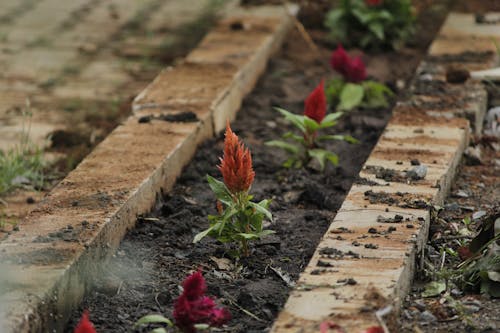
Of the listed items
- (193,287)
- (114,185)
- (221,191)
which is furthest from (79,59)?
(193,287)

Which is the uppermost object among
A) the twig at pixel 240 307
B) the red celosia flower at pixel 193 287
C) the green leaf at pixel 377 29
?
the red celosia flower at pixel 193 287

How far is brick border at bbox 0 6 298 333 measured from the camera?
3.54 metres

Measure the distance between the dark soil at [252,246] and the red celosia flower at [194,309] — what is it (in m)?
0.19

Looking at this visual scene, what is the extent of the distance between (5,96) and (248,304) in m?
3.29

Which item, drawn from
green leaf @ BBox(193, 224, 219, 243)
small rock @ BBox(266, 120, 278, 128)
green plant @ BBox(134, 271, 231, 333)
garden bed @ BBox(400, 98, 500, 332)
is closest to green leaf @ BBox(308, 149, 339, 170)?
garden bed @ BBox(400, 98, 500, 332)

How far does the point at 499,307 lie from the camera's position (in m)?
3.62

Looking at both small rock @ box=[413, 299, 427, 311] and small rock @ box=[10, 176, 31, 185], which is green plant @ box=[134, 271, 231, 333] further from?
small rock @ box=[10, 176, 31, 185]

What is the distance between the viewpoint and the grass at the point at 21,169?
5.15 metres

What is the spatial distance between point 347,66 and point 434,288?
2484 millimetres

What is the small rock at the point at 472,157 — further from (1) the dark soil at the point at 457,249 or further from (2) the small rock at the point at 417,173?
(2) the small rock at the point at 417,173

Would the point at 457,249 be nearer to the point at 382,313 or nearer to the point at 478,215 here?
the point at 478,215

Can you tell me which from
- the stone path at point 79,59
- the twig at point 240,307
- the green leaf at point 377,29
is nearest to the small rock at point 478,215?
the twig at point 240,307

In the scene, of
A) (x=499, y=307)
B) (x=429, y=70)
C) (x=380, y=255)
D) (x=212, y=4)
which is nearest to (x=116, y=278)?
(x=380, y=255)

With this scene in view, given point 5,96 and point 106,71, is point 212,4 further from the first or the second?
point 5,96
